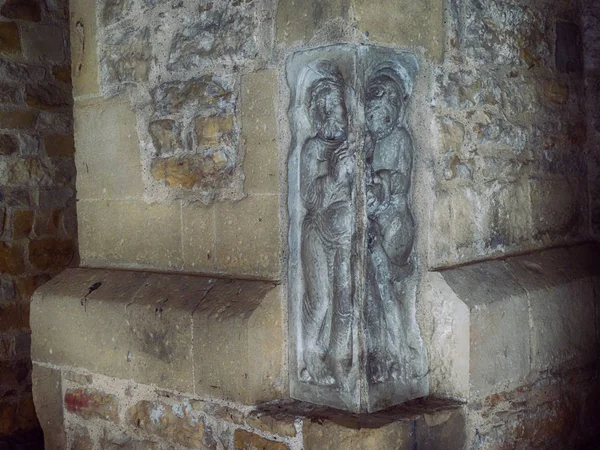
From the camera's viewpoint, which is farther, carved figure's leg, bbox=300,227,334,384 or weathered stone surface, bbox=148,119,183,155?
weathered stone surface, bbox=148,119,183,155

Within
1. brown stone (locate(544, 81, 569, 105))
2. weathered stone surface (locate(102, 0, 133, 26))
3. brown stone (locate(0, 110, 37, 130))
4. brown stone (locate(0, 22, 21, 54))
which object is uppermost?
brown stone (locate(0, 22, 21, 54))

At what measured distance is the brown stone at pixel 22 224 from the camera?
14.6 feet

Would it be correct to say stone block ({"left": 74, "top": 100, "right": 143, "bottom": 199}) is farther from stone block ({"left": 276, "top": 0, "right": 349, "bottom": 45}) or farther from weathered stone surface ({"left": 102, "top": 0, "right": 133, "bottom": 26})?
stone block ({"left": 276, "top": 0, "right": 349, "bottom": 45})

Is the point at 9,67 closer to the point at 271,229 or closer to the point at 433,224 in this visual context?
the point at 271,229

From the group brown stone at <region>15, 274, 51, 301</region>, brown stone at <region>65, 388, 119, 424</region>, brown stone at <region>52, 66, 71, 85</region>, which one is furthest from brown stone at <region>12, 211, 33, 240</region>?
brown stone at <region>65, 388, 119, 424</region>

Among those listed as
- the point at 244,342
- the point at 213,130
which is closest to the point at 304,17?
the point at 213,130

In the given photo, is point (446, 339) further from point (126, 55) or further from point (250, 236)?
point (126, 55)

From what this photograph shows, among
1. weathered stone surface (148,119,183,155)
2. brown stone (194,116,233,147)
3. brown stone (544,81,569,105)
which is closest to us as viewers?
brown stone (194,116,233,147)

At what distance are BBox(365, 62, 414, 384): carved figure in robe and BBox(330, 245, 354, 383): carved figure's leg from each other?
0.19 feet

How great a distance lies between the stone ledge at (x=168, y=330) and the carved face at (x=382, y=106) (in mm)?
596

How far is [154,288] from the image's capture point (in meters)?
2.80

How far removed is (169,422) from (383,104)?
1.36 metres

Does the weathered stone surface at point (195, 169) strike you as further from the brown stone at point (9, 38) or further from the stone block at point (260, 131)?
the brown stone at point (9, 38)

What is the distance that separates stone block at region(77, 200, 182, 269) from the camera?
283cm
